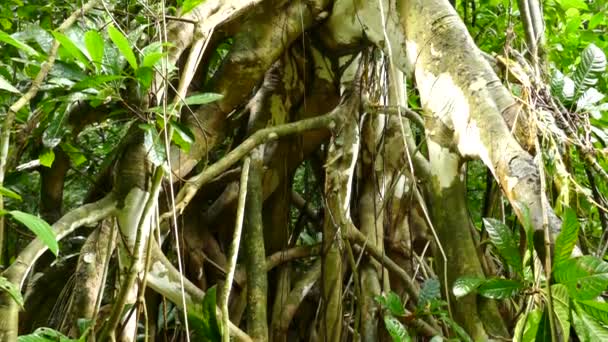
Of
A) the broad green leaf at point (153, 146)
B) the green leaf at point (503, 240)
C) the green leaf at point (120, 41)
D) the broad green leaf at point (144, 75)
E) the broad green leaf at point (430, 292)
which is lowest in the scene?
the broad green leaf at point (430, 292)

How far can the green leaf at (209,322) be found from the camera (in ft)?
→ 4.77

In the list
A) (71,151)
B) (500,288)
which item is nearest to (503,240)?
(500,288)

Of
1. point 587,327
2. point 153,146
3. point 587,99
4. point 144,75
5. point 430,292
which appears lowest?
point 430,292

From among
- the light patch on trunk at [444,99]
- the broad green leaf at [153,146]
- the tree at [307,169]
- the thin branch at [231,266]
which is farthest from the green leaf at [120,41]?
the light patch on trunk at [444,99]

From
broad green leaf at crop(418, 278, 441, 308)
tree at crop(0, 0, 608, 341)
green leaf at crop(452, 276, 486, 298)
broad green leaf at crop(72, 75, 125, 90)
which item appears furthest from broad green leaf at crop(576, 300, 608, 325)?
broad green leaf at crop(72, 75, 125, 90)

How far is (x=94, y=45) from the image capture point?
1267 millimetres

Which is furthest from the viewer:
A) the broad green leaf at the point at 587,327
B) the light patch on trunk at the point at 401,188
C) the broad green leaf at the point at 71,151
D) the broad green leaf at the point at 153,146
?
the light patch on trunk at the point at 401,188

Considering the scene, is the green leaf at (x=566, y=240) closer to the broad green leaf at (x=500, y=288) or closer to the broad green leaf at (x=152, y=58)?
the broad green leaf at (x=500, y=288)

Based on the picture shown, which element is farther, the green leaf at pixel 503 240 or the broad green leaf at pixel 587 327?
the green leaf at pixel 503 240

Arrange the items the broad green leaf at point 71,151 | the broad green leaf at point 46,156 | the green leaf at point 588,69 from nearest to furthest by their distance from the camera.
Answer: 1. the green leaf at point 588,69
2. the broad green leaf at point 46,156
3. the broad green leaf at point 71,151

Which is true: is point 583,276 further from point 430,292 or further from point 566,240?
point 430,292

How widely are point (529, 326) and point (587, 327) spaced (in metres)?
0.08

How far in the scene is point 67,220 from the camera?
1.53 meters

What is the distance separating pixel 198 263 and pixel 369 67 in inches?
32.9
